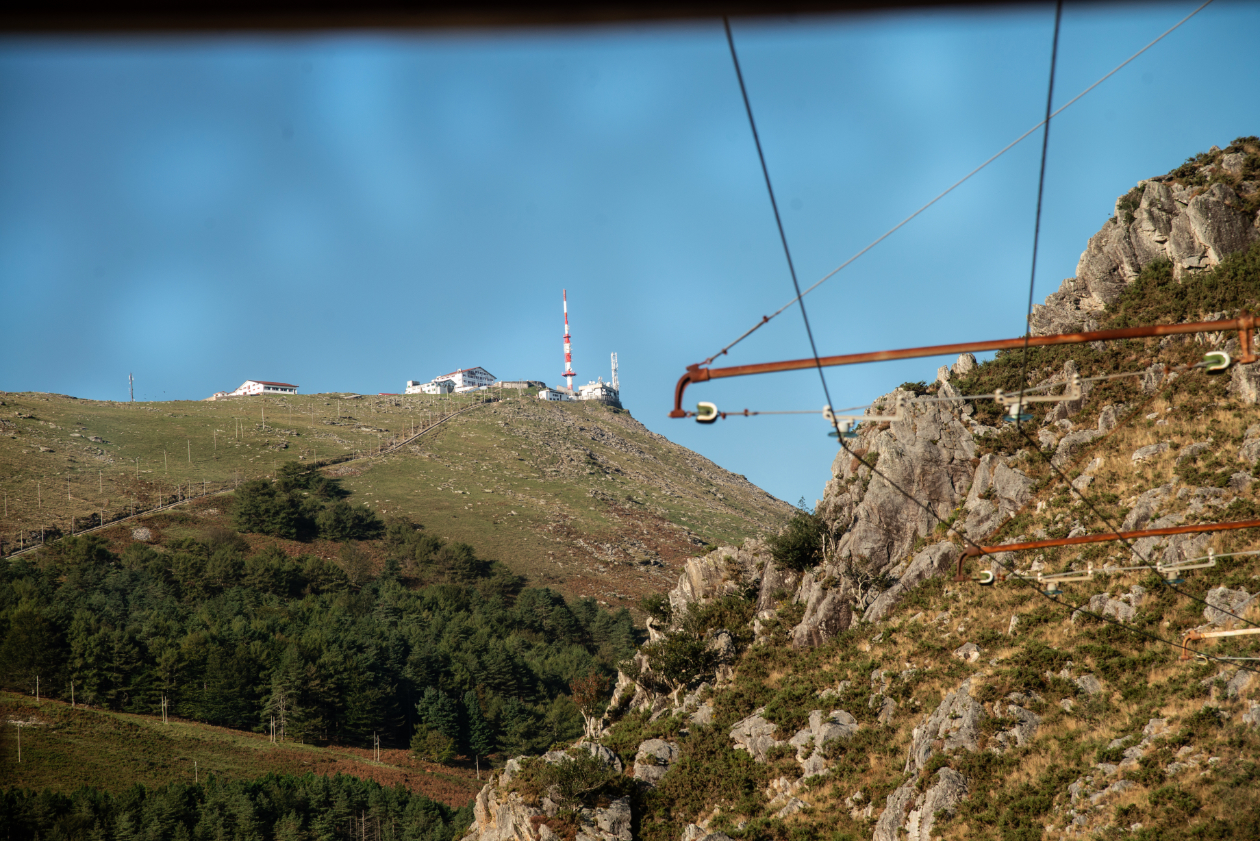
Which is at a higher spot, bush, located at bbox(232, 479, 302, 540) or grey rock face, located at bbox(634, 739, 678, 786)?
bush, located at bbox(232, 479, 302, 540)

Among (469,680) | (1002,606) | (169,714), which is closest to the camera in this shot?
(1002,606)

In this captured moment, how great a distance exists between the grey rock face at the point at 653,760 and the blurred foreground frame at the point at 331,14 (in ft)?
125

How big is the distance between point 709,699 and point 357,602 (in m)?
79.8

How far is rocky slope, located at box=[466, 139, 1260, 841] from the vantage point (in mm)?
24578

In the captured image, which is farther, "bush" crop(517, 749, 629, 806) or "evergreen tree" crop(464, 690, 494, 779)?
"evergreen tree" crop(464, 690, 494, 779)

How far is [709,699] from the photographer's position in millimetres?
40875

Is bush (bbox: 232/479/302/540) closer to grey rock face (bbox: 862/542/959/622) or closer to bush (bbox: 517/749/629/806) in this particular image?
bush (bbox: 517/749/629/806)

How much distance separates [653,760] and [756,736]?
15.8 feet

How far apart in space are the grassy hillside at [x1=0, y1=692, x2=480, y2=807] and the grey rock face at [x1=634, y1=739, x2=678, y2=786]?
39504 mm

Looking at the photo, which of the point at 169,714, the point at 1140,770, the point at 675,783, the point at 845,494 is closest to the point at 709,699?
the point at 675,783

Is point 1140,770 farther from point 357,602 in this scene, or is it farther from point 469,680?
point 357,602

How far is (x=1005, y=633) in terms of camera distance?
3247 cm

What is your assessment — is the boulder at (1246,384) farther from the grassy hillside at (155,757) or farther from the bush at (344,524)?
the bush at (344,524)

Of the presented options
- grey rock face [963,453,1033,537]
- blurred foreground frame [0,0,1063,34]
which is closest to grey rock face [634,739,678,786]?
grey rock face [963,453,1033,537]
